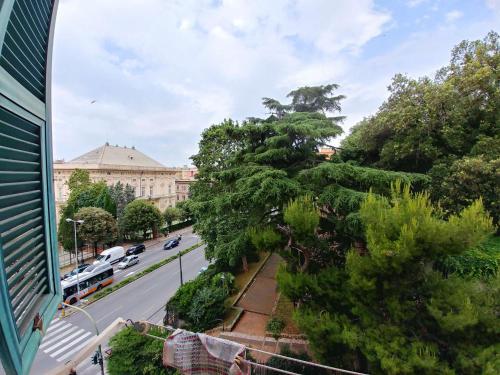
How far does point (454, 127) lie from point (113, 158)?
3649cm

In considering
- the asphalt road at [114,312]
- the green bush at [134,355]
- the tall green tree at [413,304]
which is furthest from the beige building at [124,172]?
the tall green tree at [413,304]

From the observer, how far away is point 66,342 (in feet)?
43.2

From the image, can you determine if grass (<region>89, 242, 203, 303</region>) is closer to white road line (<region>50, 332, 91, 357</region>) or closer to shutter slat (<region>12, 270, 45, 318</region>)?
white road line (<region>50, 332, 91, 357</region>)

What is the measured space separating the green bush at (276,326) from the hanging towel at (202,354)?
216 inches

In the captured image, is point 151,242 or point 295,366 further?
point 151,242

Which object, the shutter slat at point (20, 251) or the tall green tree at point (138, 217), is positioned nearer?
the shutter slat at point (20, 251)

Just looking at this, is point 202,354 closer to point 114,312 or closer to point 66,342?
point 66,342

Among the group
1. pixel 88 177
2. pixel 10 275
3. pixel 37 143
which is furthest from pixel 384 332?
pixel 88 177

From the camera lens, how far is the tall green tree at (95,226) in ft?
77.7

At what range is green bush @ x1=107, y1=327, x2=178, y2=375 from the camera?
7902 millimetres

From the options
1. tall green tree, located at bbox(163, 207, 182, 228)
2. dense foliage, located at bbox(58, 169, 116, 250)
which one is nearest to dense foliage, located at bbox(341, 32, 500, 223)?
dense foliage, located at bbox(58, 169, 116, 250)

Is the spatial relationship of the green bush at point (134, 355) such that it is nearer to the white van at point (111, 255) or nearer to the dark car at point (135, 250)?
the white van at point (111, 255)

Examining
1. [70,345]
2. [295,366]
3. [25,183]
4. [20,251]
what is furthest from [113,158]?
[20,251]

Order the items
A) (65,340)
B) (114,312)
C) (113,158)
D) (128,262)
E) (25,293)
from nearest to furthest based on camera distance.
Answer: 1. (25,293)
2. (65,340)
3. (114,312)
4. (128,262)
5. (113,158)
